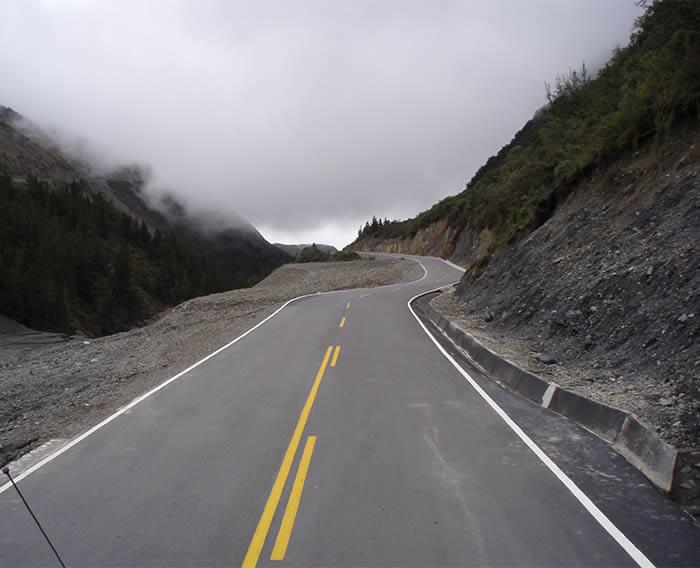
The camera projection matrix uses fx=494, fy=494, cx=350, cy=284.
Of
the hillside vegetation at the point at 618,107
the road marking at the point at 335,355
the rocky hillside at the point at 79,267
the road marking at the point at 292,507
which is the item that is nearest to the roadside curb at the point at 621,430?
the road marking at the point at 335,355

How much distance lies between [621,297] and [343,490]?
7.65m

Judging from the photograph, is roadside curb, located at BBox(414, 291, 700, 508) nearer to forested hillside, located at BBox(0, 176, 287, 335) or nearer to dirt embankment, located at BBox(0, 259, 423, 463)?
dirt embankment, located at BBox(0, 259, 423, 463)

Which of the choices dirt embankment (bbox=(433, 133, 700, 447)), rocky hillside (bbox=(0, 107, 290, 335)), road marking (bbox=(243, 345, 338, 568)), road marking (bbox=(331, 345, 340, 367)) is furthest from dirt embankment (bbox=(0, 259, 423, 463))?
rocky hillside (bbox=(0, 107, 290, 335))

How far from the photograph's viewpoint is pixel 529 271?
53.2 ft

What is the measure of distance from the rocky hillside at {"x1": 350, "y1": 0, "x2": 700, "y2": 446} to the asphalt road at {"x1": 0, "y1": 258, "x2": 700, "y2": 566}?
1.51m

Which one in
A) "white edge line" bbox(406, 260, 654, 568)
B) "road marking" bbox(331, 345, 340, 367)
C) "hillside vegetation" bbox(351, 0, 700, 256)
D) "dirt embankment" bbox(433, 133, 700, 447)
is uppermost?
"hillside vegetation" bbox(351, 0, 700, 256)

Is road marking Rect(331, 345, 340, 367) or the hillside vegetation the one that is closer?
road marking Rect(331, 345, 340, 367)

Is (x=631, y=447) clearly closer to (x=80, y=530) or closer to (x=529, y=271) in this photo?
(x=80, y=530)

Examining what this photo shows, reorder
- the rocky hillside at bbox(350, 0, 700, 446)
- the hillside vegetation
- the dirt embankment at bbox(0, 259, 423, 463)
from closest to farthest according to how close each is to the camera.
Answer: the rocky hillside at bbox(350, 0, 700, 446)
the dirt embankment at bbox(0, 259, 423, 463)
the hillside vegetation

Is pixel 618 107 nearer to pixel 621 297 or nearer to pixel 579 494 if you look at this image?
pixel 621 297

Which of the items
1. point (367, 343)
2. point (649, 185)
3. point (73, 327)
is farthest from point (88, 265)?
point (649, 185)

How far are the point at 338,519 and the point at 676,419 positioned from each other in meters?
4.30

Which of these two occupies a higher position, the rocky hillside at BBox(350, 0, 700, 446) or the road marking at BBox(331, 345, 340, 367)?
the rocky hillside at BBox(350, 0, 700, 446)

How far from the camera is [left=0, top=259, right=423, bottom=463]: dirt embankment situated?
364 inches
